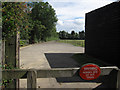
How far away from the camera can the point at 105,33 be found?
31.6 ft

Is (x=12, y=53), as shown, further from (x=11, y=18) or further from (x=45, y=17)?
(x=45, y=17)

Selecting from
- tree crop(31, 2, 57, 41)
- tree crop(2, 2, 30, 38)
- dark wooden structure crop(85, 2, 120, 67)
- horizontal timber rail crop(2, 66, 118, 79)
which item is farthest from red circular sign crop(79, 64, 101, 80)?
tree crop(31, 2, 57, 41)

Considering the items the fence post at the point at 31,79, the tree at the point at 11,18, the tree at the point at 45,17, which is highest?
the tree at the point at 45,17

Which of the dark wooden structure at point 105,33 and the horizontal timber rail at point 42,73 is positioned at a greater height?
the dark wooden structure at point 105,33

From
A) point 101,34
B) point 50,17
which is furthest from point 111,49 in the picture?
point 50,17

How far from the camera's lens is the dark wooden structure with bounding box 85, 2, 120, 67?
8250 mm

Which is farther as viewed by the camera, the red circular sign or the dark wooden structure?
the dark wooden structure

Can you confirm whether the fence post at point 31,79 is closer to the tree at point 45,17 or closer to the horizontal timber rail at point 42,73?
the horizontal timber rail at point 42,73

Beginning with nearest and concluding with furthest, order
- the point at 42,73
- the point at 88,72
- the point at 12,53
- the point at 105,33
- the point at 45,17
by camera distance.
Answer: the point at 88,72, the point at 42,73, the point at 12,53, the point at 105,33, the point at 45,17

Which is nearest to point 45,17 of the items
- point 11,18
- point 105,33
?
point 105,33

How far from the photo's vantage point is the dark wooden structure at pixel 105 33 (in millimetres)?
→ 8250

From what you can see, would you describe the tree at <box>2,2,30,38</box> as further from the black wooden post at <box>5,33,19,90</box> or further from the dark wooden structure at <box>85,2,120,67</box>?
the dark wooden structure at <box>85,2,120,67</box>

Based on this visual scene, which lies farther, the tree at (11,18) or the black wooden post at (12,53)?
the black wooden post at (12,53)

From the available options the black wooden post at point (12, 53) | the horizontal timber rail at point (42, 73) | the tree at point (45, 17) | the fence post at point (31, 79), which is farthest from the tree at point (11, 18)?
the tree at point (45, 17)
